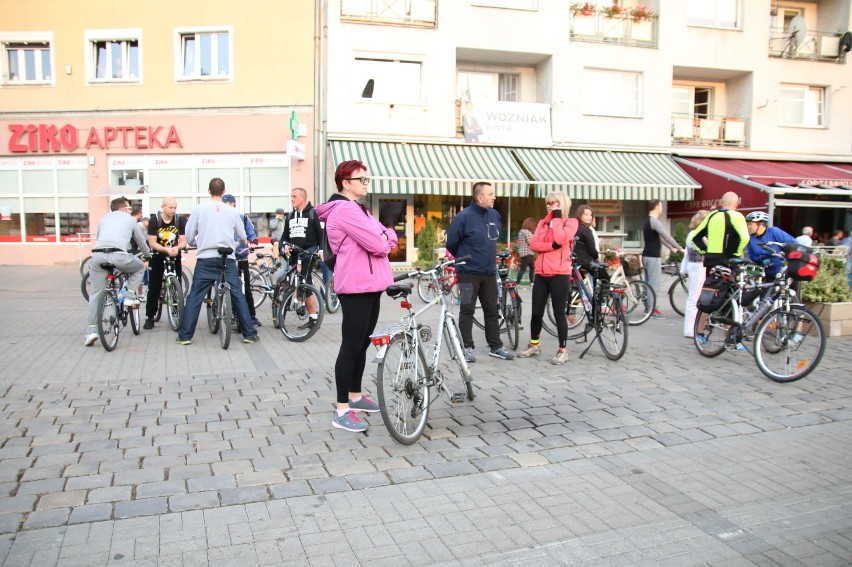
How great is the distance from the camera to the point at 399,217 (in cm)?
1916

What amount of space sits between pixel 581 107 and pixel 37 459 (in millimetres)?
18388

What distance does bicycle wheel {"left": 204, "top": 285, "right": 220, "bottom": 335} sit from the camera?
26.5 feet

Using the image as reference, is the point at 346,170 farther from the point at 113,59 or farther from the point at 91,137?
the point at 113,59

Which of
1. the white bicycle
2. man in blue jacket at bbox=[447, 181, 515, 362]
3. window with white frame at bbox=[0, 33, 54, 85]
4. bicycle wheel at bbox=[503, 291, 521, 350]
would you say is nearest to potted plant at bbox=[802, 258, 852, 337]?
Answer: bicycle wheel at bbox=[503, 291, 521, 350]

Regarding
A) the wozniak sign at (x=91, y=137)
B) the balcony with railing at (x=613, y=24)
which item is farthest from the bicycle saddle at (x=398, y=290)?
the balcony with railing at (x=613, y=24)

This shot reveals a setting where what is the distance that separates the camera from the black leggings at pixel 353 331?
4535 millimetres

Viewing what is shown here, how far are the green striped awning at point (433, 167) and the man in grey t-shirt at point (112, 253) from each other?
9321 millimetres

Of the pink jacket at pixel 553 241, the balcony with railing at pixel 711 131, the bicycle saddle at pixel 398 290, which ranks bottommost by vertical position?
the bicycle saddle at pixel 398 290

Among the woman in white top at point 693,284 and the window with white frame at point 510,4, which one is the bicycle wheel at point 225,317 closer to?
the woman in white top at point 693,284

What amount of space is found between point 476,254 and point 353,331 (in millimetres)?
2657

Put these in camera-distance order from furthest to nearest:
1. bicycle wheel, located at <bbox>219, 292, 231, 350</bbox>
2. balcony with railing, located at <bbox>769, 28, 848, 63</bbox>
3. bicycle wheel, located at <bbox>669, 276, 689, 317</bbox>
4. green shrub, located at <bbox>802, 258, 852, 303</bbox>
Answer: balcony with railing, located at <bbox>769, 28, 848, 63</bbox> → bicycle wheel, located at <bbox>669, 276, 689, 317</bbox> → green shrub, located at <bbox>802, 258, 852, 303</bbox> → bicycle wheel, located at <bbox>219, 292, 231, 350</bbox>

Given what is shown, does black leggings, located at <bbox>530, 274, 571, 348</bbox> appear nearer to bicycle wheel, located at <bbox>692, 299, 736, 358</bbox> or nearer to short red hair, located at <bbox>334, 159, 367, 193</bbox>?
bicycle wheel, located at <bbox>692, 299, 736, 358</bbox>

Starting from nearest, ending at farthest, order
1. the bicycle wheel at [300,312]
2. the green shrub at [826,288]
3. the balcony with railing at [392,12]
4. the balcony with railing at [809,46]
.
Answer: the bicycle wheel at [300,312] → the green shrub at [826,288] → the balcony with railing at [392,12] → the balcony with railing at [809,46]

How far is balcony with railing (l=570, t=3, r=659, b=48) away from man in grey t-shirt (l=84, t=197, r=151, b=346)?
1570 cm
